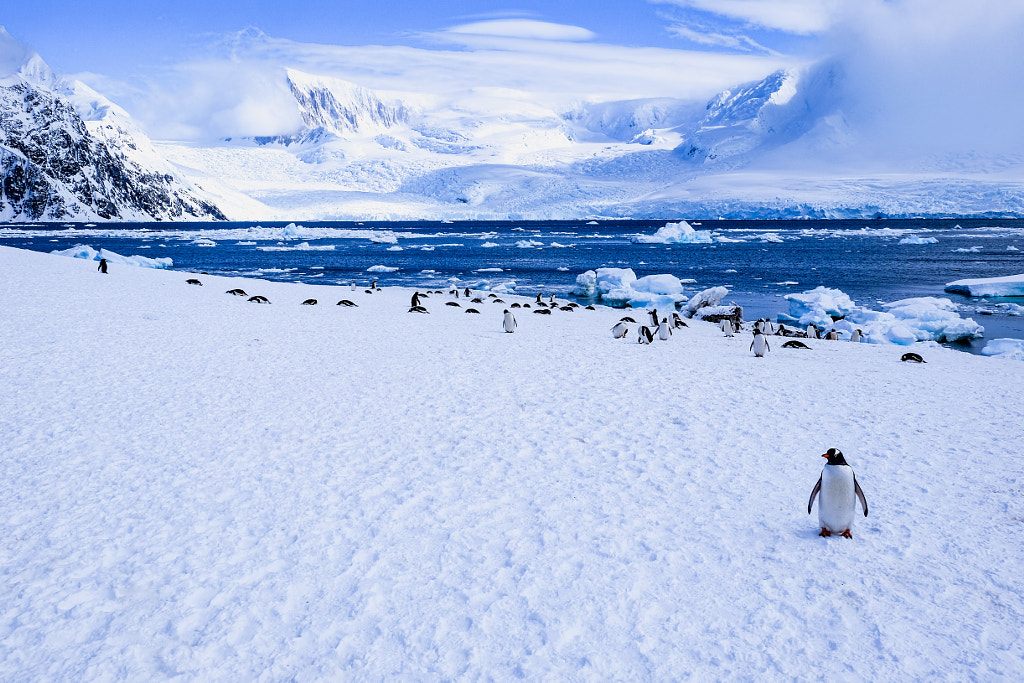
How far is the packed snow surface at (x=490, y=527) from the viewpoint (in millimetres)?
3326

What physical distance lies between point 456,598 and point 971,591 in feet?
10.0

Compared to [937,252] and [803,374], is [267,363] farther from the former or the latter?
[937,252]

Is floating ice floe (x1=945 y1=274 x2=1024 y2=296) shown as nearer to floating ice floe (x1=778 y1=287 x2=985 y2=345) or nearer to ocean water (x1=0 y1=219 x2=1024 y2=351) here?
ocean water (x1=0 y1=219 x2=1024 y2=351)

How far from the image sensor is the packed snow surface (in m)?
3.33

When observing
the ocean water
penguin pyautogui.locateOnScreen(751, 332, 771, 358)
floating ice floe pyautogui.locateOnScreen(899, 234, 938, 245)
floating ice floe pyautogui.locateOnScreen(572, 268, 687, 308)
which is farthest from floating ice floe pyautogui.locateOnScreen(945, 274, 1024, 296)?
floating ice floe pyautogui.locateOnScreen(899, 234, 938, 245)

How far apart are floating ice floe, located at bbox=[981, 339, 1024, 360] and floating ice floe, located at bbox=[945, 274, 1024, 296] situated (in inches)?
547

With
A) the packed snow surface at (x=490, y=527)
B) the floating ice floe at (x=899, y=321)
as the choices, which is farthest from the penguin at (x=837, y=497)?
the floating ice floe at (x=899, y=321)

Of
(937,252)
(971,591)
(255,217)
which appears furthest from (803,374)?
(255,217)

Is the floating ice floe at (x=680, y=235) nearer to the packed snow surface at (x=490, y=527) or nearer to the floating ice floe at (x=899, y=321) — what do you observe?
the floating ice floe at (x=899, y=321)

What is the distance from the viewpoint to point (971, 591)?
3.83 metres

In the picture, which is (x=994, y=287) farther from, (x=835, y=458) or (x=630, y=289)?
(x=835, y=458)

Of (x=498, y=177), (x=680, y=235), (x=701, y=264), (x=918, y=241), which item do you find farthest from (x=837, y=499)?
(x=498, y=177)

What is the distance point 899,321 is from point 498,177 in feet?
476

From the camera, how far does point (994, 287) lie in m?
28.2
